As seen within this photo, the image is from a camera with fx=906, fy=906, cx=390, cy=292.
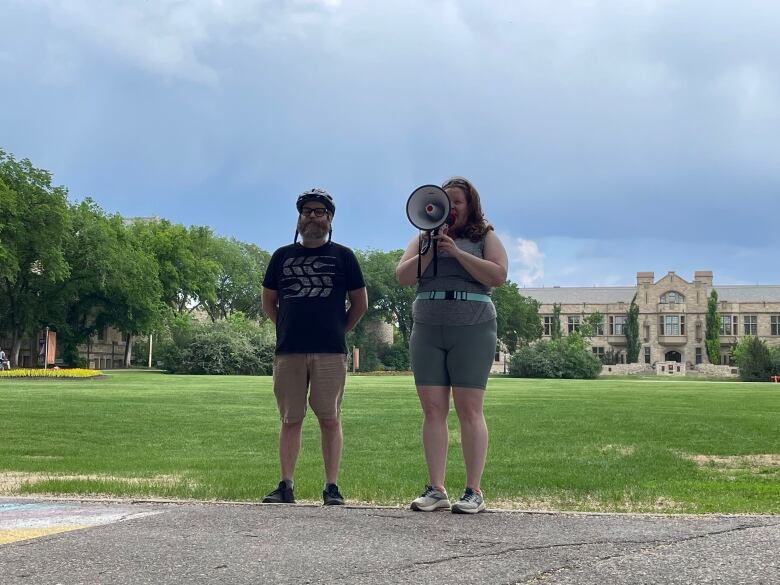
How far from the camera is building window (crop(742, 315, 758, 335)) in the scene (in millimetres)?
99062

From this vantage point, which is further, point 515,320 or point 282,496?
point 515,320

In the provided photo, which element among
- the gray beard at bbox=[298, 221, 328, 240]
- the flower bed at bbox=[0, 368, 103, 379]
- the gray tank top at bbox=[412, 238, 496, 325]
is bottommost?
the flower bed at bbox=[0, 368, 103, 379]

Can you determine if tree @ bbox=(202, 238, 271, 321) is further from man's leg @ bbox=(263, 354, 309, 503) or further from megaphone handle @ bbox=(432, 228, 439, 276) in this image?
megaphone handle @ bbox=(432, 228, 439, 276)

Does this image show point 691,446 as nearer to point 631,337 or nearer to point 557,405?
point 557,405

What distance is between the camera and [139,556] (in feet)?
13.7

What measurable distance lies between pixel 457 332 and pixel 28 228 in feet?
162

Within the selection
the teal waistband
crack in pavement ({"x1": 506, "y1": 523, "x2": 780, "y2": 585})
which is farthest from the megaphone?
crack in pavement ({"x1": 506, "y1": 523, "x2": 780, "y2": 585})

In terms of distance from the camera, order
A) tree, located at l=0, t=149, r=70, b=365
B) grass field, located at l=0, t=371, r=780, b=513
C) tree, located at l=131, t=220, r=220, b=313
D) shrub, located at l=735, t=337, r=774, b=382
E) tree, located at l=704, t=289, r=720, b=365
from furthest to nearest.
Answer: tree, located at l=704, t=289, r=720, b=365
tree, located at l=131, t=220, r=220, b=313
shrub, located at l=735, t=337, r=774, b=382
tree, located at l=0, t=149, r=70, b=365
grass field, located at l=0, t=371, r=780, b=513

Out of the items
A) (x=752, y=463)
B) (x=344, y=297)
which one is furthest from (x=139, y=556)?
(x=752, y=463)

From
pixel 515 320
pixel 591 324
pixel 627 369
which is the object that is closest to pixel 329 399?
pixel 627 369

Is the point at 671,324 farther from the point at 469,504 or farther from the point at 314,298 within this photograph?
the point at 469,504

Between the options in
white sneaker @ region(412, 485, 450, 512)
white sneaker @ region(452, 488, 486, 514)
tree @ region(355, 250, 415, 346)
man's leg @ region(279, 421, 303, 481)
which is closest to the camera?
white sneaker @ region(452, 488, 486, 514)

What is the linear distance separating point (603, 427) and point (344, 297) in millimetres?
10434

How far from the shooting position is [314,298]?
6078 millimetres
